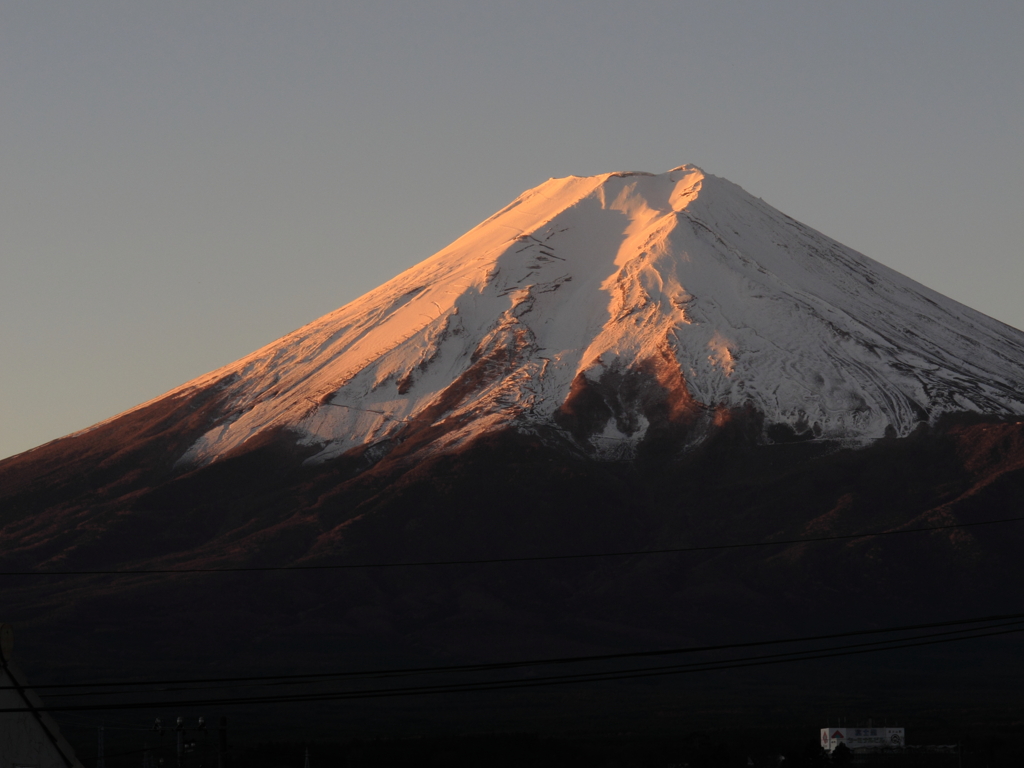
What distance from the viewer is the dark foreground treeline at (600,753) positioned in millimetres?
76938

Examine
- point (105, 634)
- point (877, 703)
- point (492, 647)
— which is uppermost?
point (105, 634)

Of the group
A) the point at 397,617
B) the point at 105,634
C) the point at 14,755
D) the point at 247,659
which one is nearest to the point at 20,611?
the point at 105,634

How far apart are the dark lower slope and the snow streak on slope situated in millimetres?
4490

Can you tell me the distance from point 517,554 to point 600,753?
7649cm

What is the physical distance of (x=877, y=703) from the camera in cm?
11750

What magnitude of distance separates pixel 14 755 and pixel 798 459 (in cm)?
15305

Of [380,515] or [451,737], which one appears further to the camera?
[380,515]

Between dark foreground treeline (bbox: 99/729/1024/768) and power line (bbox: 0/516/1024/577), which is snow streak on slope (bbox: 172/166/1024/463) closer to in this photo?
power line (bbox: 0/516/1024/577)

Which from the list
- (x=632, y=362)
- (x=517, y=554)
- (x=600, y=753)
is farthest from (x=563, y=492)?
(x=600, y=753)

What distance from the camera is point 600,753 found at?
84812 mm

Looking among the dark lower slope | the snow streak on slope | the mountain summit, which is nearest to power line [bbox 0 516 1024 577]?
the mountain summit

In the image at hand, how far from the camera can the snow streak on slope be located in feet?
568

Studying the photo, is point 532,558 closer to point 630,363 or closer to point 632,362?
point 630,363

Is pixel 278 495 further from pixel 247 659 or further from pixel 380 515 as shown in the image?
pixel 247 659
